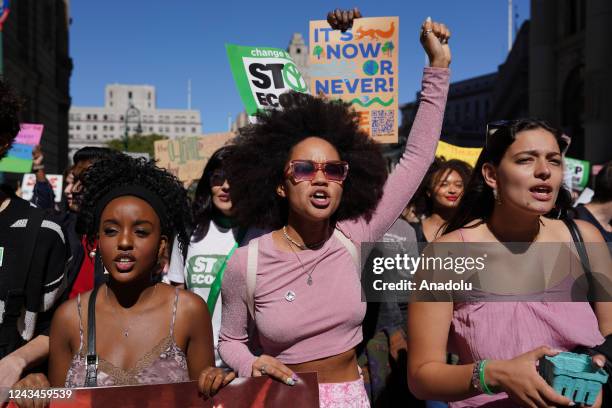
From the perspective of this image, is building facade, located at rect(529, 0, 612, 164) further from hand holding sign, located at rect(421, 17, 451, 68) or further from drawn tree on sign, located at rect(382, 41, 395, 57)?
hand holding sign, located at rect(421, 17, 451, 68)

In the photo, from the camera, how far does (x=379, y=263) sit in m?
2.75

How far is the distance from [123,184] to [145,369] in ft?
2.48

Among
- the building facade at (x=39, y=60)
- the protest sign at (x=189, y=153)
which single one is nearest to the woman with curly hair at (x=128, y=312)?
the protest sign at (x=189, y=153)

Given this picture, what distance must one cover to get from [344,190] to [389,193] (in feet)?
0.71

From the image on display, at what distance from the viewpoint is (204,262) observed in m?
4.11

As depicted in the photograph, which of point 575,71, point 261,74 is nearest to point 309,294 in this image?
point 261,74

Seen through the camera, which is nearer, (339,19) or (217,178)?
(339,19)

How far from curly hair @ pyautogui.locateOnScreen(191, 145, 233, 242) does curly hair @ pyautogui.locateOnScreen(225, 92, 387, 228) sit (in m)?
1.23

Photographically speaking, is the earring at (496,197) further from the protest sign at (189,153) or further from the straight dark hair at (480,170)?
the protest sign at (189,153)

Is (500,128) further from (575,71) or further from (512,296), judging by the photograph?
(575,71)

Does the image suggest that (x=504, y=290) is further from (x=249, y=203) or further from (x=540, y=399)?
(x=249, y=203)

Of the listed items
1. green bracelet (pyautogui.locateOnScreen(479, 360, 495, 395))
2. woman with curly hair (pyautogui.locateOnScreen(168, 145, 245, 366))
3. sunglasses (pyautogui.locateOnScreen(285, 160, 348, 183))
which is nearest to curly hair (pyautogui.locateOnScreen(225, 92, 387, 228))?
sunglasses (pyautogui.locateOnScreen(285, 160, 348, 183))

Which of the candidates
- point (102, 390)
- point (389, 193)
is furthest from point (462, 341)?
point (102, 390)

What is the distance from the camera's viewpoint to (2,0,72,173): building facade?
32.2m
